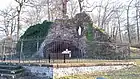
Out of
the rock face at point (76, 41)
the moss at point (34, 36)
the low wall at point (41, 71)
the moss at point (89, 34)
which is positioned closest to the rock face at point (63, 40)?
the rock face at point (76, 41)

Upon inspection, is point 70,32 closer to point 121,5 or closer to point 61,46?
point 61,46

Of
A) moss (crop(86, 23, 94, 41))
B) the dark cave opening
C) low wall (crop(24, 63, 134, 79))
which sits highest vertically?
moss (crop(86, 23, 94, 41))

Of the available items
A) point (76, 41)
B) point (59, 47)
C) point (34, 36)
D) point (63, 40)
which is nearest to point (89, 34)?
point (76, 41)

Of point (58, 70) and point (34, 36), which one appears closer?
point (58, 70)

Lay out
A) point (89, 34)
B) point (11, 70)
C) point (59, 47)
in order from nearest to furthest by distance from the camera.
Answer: point (11, 70), point (59, 47), point (89, 34)

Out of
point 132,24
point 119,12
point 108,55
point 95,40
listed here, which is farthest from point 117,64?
point 119,12

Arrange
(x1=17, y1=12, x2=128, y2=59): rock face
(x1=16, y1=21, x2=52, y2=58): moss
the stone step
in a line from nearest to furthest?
the stone step, (x1=17, y1=12, x2=128, y2=59): rock face, (x1=16, y1=21, x2=52, y2=58): moss

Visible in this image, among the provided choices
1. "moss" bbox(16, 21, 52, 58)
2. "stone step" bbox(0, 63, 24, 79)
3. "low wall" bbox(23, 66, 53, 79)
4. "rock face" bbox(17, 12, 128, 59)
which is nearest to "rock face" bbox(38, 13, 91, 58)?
"rock face" bbox(17, 12, 128, 59)

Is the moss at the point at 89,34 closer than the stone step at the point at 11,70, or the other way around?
the stone step at the point at 11,70

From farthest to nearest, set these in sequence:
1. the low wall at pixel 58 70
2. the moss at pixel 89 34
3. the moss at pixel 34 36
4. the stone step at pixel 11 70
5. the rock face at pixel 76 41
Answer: the moss at pixel 34 36
the moss at pixel 89 34
the rock face at pixel 76 41
the stone step at pixel 11 70
the low wall at pixel 58 70

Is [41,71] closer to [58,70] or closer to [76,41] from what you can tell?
[58,70]

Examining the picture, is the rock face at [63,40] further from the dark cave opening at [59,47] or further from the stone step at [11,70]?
the stone step at [11,70]

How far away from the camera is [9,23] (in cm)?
4041

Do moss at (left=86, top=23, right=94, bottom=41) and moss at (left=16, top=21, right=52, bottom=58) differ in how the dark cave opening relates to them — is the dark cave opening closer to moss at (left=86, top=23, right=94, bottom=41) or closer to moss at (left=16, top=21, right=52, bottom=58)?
moss at (left=16, top=21, right=52, bottom=58)
